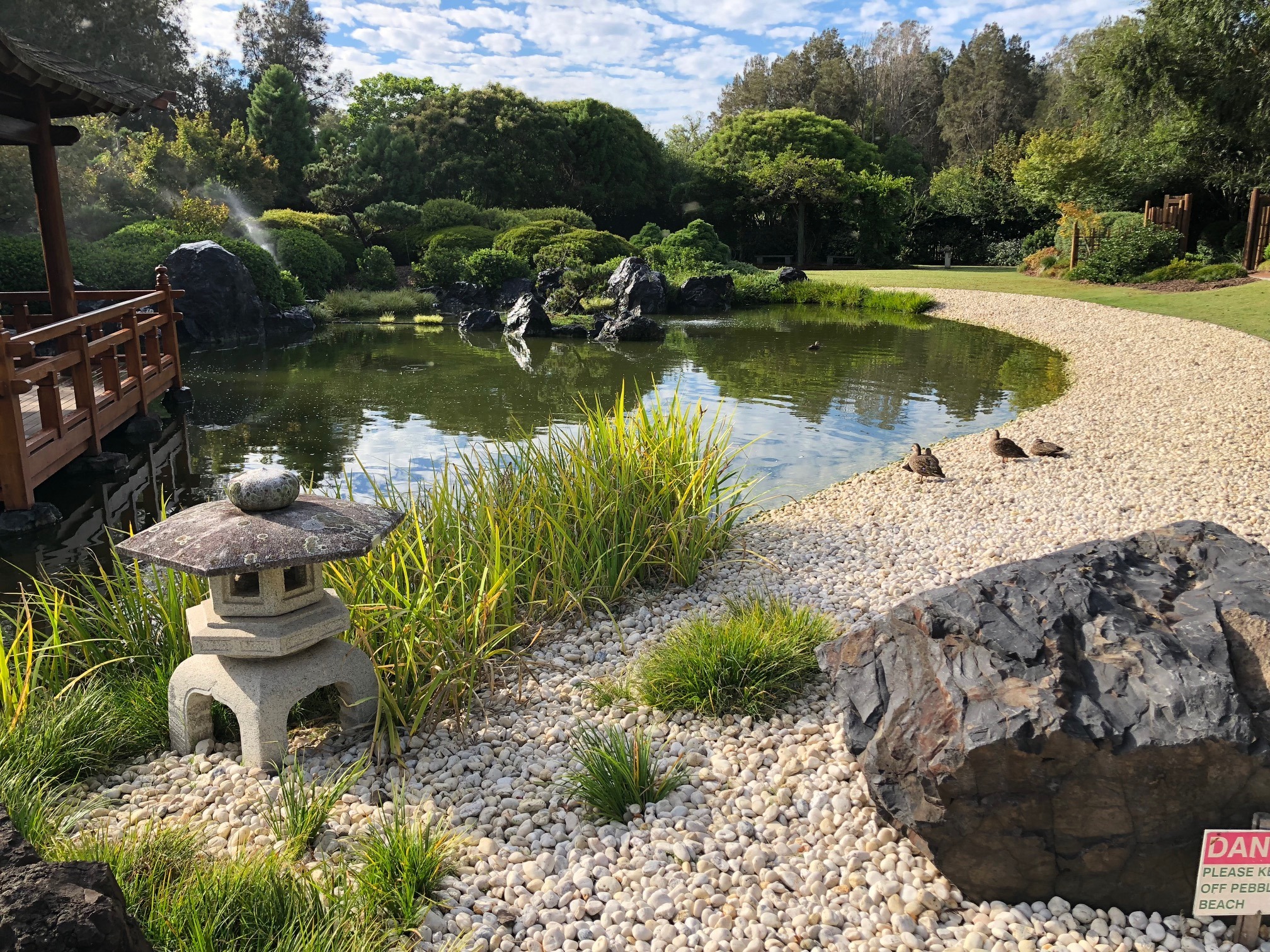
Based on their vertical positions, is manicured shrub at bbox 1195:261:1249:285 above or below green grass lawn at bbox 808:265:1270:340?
above

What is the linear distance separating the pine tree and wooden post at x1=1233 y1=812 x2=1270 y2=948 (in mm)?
33056

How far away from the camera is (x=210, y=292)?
15.7 meters

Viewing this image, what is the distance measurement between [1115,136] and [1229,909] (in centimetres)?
2623

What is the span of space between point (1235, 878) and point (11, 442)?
6.60 m

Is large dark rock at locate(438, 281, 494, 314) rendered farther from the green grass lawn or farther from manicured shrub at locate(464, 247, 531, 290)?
the green grass lawn

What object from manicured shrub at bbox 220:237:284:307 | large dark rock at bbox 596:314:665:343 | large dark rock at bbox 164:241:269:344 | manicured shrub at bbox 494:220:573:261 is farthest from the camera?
manicured shrub at bbox 494:220:573:261

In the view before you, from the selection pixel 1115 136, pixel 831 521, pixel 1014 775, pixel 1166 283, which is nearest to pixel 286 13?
pixel 1115 136

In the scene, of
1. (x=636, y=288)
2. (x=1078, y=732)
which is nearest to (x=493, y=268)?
(x=636, y=288)

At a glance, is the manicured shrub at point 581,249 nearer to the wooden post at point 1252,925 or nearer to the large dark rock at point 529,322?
the large dark rock at point 529,322

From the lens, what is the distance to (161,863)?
7.44ft

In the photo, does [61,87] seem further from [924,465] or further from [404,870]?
[404,870]

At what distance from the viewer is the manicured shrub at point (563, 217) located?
89.3 feet

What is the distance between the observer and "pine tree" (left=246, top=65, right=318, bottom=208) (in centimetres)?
3128

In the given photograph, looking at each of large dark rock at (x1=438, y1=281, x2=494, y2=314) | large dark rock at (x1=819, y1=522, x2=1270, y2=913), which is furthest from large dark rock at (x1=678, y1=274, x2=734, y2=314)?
large dark rock at (x1=819, y1=522, x2=1270, y2=913)
